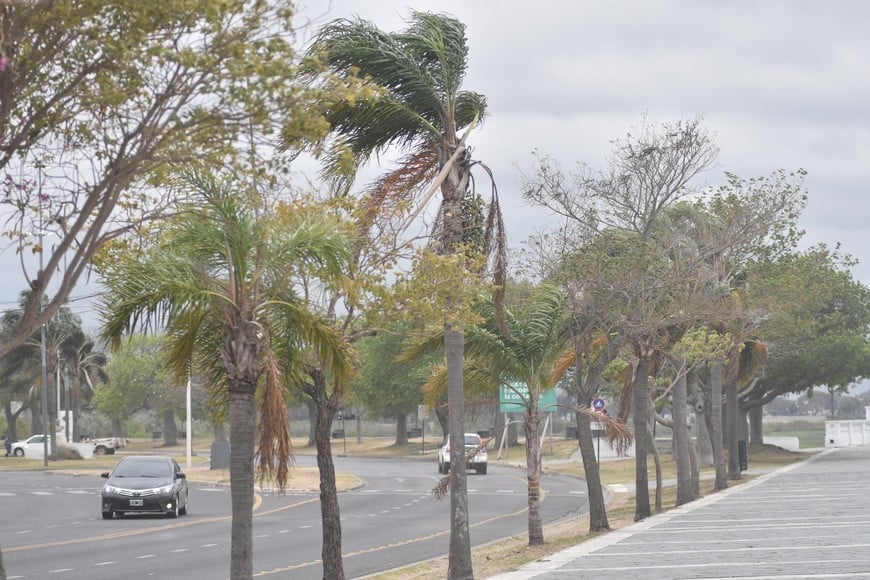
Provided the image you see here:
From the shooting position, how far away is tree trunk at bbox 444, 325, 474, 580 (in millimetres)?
18156

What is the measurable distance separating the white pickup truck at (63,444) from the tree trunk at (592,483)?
162 feet

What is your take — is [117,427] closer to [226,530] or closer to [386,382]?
[386,382]

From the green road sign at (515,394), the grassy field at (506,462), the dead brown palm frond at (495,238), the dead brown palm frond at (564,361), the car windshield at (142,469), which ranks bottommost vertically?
the grassy field at (506,462)

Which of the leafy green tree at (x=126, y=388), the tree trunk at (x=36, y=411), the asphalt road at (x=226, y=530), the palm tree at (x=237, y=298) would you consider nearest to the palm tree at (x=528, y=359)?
the asphalt road at (x=226, y=530)

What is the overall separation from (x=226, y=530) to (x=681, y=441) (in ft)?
39.8

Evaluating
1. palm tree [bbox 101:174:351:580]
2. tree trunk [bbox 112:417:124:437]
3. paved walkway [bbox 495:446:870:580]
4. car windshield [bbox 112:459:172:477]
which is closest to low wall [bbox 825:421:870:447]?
paved walkway [bbox 495:446:870:580]

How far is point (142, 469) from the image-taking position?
31.9m

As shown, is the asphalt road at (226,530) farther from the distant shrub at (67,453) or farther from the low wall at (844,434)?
the low wall at (844,434)

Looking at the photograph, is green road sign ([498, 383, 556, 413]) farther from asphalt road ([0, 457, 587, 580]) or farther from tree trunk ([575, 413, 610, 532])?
asphalt road ([0, 457, 587, 580])

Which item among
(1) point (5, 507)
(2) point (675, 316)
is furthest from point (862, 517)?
(1) point (5, 507)

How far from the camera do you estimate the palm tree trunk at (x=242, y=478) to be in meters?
13.6

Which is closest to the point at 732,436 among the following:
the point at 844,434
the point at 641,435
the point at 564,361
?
the point at 641,435

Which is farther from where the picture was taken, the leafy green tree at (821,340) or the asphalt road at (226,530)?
the leafy green tree at (821,340)

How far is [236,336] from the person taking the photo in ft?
46.1
